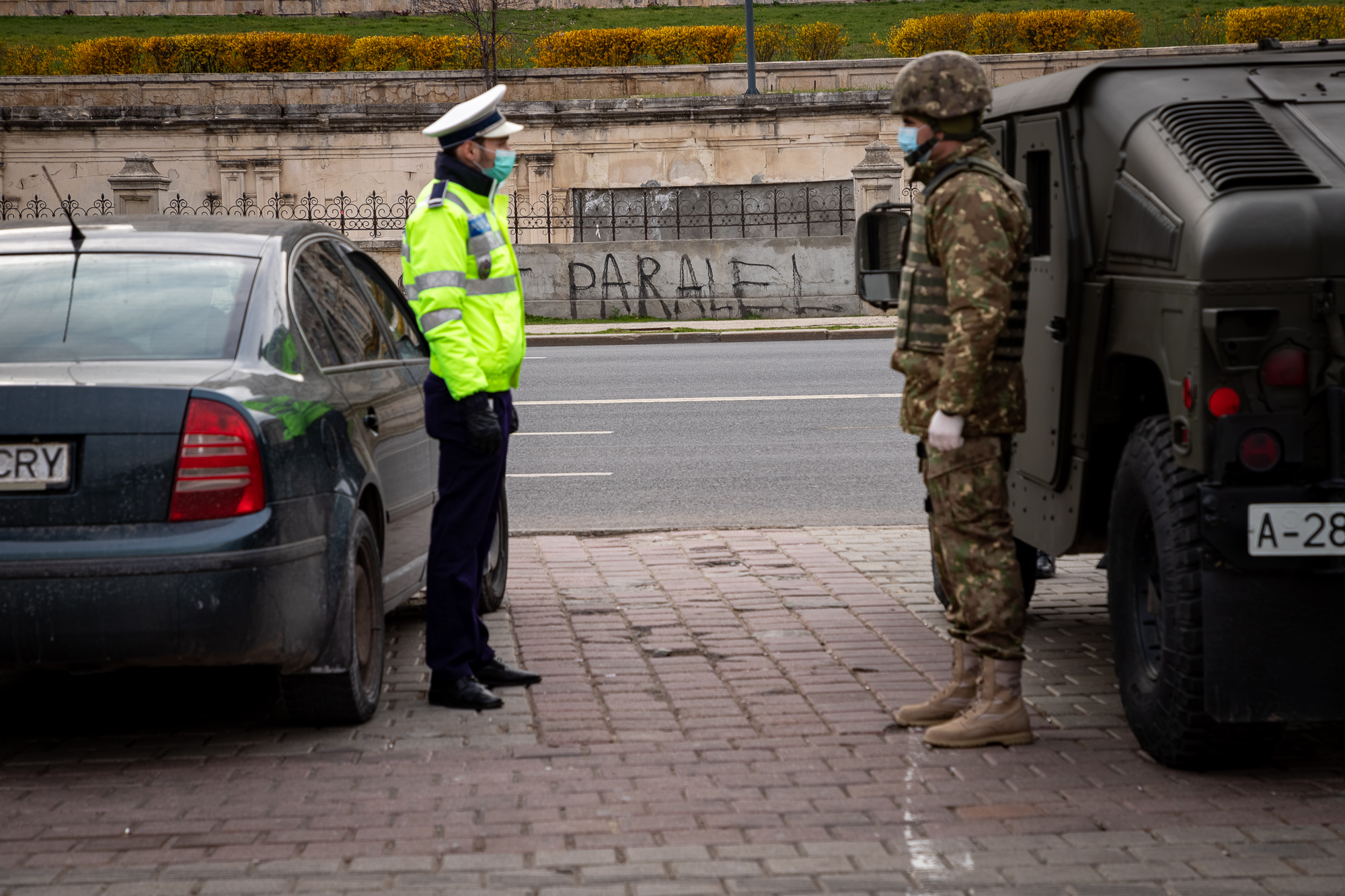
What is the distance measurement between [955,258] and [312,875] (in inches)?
96.8

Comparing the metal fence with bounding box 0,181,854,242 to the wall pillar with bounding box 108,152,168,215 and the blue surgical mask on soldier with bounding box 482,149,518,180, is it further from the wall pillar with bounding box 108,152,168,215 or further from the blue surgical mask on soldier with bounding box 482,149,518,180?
the blue surgical mask on soldier with bounding box 482,149,518,180

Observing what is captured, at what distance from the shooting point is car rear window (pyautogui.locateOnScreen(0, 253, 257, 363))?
470 cm

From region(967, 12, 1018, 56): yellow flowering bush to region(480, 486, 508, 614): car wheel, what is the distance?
118ft

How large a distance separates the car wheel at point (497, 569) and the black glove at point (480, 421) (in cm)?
151

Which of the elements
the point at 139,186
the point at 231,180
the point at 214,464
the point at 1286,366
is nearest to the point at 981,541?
the point at 1286,366

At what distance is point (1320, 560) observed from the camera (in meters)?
3.99

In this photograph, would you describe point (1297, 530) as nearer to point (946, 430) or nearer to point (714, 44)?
point (946, 430)

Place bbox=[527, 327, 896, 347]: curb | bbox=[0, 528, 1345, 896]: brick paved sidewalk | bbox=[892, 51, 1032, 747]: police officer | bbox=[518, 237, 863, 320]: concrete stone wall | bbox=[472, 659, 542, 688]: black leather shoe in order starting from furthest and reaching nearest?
bbox=[518, 237, 863, 320]: concrete stone wall < bbox=[527, 327, 896, 347]: curb < bbox=[472, 659, 542, 688]: black leather shoe < bbox=[892, 51, 1032, 747]: police officer < bbox=[0, 528, 1345, 896]: brick paved sidewalk

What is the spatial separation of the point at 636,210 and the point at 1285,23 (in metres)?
20.3

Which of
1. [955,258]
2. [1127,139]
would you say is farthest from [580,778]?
[1127,139]

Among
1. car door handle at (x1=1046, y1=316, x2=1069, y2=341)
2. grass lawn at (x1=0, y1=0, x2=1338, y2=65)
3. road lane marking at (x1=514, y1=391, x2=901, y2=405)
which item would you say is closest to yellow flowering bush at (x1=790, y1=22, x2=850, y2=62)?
grass lawn at (x1=0, y1=0, x2=1338, y2=65)

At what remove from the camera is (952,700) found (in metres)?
4.96

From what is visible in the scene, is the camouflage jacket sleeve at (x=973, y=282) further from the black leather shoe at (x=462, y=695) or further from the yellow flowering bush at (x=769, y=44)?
the yellow flowering bush at (x=769, y=44)

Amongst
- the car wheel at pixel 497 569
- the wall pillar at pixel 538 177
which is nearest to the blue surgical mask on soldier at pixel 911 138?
the car wheel at pixel 497 569
